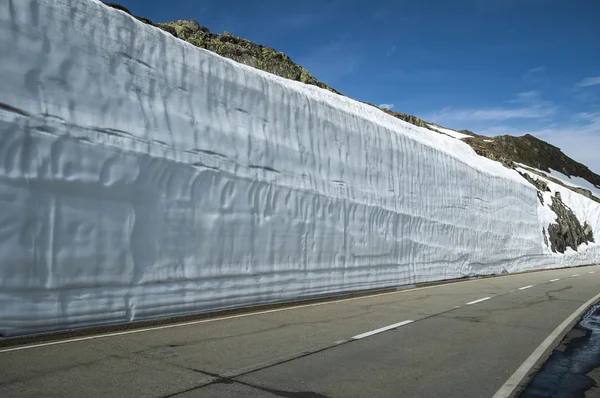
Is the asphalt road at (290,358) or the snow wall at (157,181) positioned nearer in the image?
the asphalt road at (290,358)

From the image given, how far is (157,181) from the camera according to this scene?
8.15 metres

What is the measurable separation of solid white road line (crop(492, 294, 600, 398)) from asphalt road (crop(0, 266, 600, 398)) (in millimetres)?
82

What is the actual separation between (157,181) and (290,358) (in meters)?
3.85

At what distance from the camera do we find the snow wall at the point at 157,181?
21.0 feet

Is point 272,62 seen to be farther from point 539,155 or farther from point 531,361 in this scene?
point 539,155

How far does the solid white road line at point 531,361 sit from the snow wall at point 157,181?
16.8ft

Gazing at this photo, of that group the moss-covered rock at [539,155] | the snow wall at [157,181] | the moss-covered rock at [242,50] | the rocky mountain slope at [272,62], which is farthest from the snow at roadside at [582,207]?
the moss-covered rock at [539,155]

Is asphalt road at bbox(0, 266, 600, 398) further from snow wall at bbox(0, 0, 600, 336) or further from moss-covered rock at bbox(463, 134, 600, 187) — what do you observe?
moss-covered rock at bbox(463, 134, 600, 187)

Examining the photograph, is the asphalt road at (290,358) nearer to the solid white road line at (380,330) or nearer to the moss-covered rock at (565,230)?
the solid white road line at (380,330)

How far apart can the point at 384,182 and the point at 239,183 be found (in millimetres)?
6955

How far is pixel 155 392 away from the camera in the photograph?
4305 mm

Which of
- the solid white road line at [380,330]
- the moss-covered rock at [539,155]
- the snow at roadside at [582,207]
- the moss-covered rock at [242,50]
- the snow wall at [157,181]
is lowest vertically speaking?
the solid white road line at [380,330]

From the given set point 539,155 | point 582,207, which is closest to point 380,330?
point 582,207

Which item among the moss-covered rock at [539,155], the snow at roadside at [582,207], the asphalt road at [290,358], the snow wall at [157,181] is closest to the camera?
the asphalt road at [290,358]
